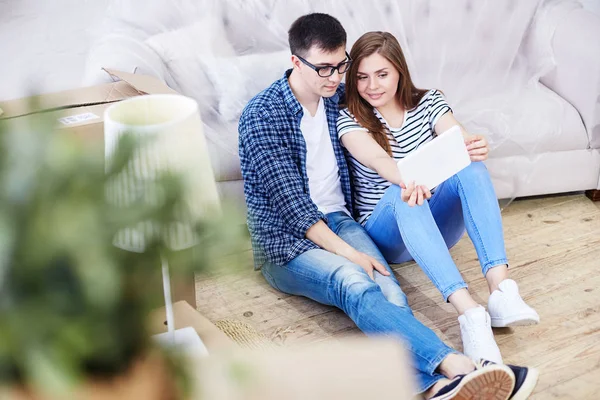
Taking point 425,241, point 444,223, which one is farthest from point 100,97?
point 444,223

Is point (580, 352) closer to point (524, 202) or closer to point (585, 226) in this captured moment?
point (585, 226)

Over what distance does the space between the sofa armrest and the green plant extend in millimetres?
2259

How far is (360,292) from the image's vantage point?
1608 mm

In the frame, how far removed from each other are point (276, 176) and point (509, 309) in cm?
63

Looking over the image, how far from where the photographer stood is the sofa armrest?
2.34 metres

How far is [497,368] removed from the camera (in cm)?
136

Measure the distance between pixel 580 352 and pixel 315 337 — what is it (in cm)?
62

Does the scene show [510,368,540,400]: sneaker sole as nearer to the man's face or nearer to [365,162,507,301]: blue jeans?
[365,162,507,301]: blue jeans

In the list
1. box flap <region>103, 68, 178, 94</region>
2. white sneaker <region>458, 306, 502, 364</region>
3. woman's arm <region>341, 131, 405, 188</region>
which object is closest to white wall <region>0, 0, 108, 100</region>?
box flap <region>103, 68, 178, 94</region>

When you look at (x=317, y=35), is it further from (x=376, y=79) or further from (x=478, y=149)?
(x=478, y=149)

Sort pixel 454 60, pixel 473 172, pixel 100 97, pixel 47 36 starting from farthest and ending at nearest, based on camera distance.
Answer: pixel 454 60, pixel 47 36, pixel 473 172, pixel 100 97

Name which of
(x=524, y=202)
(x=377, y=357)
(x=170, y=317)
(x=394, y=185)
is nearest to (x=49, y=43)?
(x=394, y=185)

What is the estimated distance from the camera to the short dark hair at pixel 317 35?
177 cm

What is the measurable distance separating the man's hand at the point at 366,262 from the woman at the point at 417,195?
0.08m
